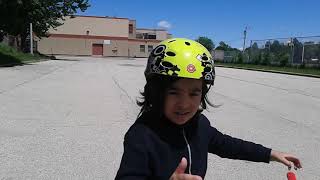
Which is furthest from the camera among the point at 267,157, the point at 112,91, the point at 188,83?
the point at 112,91

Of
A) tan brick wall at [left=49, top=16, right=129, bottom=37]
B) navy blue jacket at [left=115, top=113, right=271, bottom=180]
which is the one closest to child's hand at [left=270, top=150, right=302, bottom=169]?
navy blue jacket at [left=115, top=113, right=271, bottom=180]

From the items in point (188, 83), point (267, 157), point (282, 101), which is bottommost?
point (282, 101)

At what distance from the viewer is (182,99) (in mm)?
2430

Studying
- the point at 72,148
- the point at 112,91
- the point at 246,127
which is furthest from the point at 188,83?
the point at 112,91

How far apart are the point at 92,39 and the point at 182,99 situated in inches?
3432

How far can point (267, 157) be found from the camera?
2.84m

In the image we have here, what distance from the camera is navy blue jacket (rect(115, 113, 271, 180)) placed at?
2293mm

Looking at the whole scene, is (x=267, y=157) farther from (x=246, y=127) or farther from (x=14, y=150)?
(x=246, y=127)

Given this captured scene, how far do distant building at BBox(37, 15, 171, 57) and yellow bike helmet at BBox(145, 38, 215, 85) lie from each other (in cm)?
8535

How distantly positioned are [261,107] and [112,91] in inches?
204

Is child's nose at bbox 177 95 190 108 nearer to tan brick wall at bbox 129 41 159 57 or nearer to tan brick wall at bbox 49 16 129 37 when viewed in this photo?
tan brick wall at bbox 49 16 129 37

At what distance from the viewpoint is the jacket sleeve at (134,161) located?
2.26m

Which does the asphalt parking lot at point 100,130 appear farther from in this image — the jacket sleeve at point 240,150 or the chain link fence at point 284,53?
the chain link fence at point 284,53

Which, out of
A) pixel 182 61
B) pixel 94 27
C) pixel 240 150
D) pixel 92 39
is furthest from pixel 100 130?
pixel 94 27
